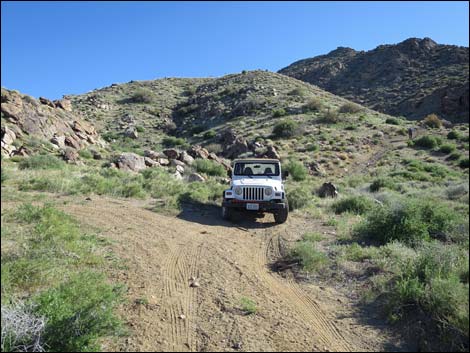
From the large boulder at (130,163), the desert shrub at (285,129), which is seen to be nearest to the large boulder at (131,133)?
the desert shrub at (285,129)

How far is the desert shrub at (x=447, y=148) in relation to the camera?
28.6 m

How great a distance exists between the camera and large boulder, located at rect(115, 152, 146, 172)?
836 inches

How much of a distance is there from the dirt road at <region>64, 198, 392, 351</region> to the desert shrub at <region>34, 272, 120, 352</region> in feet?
0.89

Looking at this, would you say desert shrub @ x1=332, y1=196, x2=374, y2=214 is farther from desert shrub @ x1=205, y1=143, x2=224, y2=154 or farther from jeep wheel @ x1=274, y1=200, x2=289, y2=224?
desert shrub @ x1=205, y1=143, x2=224, y2=154

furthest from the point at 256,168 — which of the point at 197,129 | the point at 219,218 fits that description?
the point at 197,129

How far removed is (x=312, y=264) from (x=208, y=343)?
350cm

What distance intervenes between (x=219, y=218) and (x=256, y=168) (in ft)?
7.67

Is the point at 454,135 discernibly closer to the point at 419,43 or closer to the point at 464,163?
the point at 464,163

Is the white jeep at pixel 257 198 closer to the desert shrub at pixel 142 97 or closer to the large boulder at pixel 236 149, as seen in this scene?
the large boulder at pixel 236 149

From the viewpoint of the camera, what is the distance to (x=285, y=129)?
37.5 m

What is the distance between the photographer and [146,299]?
18.5 ft

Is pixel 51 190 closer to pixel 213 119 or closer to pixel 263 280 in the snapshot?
pixel 263 280

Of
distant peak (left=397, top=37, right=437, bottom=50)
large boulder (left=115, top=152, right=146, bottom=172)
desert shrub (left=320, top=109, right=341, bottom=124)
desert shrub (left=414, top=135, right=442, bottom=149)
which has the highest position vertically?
distant peak (left=397, top=37, right=437, bottom=50)

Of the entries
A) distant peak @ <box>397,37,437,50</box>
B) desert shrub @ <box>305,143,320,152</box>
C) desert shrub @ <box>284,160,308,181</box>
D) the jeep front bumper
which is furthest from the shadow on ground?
distant peak @ <box>397,37,437,50</box>
